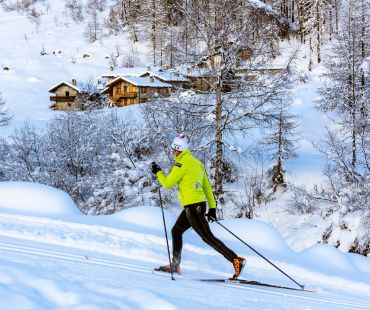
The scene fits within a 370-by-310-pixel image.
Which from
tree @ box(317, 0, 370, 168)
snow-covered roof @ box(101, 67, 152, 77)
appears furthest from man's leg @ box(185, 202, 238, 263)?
snow-covered roof @ box(101, 67, 152, 77)

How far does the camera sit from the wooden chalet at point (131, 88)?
1869 inches

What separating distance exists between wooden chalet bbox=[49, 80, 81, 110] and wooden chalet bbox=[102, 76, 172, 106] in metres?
3.41

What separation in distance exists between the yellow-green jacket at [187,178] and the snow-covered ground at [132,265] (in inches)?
43.5

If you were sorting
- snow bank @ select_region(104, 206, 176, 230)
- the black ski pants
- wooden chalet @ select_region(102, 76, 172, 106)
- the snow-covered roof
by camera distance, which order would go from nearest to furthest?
the black ski pants → snow bank @ select_region(104, 206, 176, 230) → wooden chalet @ select_region(102, 76, 172, 106) → the snow-covered roof

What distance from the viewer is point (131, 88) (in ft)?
159

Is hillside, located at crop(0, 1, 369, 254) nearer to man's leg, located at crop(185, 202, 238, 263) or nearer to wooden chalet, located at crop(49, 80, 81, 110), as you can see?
wooden chalet, located at crop(49, 80, 81, 110)

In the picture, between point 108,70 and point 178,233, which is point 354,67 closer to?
point 178,233

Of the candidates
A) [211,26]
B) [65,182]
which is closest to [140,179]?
[65,182]

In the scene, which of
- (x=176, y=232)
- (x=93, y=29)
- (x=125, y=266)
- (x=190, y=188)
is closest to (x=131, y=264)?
(x=125, y=266)

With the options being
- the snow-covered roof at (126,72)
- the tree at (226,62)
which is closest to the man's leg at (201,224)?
the tree at (226,62)

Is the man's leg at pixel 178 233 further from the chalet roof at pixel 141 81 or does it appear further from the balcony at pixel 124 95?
the balcony at pixel 124 95

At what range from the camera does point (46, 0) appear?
84.8m

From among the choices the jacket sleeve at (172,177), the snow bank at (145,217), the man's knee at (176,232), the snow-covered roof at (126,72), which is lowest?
the snow bank at (145,217)

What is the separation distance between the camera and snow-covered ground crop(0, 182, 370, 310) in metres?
3.61
